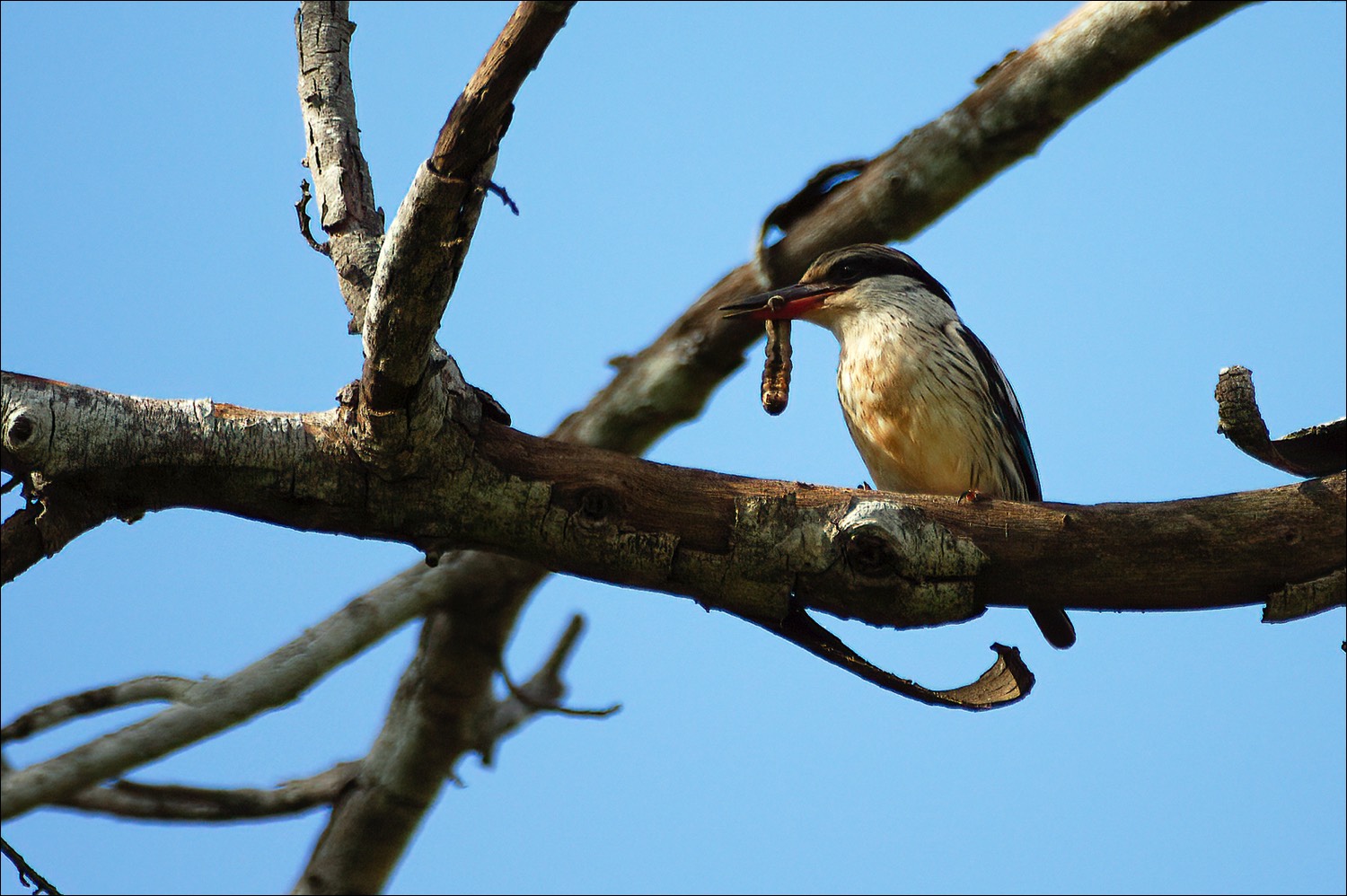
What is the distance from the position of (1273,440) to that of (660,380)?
106 inches

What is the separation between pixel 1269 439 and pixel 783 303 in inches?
74.2

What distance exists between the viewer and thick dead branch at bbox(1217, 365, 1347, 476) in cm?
301

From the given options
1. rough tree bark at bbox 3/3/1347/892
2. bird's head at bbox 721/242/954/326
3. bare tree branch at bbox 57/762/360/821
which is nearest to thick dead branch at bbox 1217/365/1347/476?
rough tree bark at bbox 3/3/1347/892

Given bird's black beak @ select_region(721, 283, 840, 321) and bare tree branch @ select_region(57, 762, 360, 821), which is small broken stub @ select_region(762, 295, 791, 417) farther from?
bare tree branch @ select_region(57, 762, 360, 821)

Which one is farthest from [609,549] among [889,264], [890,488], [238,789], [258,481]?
[238,789]

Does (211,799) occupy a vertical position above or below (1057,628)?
below

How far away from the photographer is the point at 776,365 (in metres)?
4.15

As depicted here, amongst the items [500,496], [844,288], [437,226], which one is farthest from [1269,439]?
[437,226]

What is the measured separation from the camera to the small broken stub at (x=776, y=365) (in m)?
3.98

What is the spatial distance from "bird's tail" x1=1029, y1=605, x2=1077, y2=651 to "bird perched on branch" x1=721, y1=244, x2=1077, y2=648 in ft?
0.04

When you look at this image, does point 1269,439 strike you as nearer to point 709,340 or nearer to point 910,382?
point 910,382

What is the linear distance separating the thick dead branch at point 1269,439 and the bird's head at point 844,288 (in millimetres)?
1606

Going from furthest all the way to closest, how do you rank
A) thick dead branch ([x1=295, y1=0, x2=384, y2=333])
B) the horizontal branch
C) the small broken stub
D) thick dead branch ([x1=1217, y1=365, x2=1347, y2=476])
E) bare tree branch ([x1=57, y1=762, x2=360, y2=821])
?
1. bare tree branch ([x1=57, y1=762, x2=360, y2=821])
2. the small broken stub
3. thick dead branch ([x1=295, y1=0, x2=384, y2=333])
4. thick dead branch ([x1=1217, y1=365, x2=1347, y2=476])
5. the horizontal branch

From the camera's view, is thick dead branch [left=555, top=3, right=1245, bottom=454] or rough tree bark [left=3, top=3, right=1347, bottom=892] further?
thick dead branch [left=555, top=3, right=1245, bottom=454]
